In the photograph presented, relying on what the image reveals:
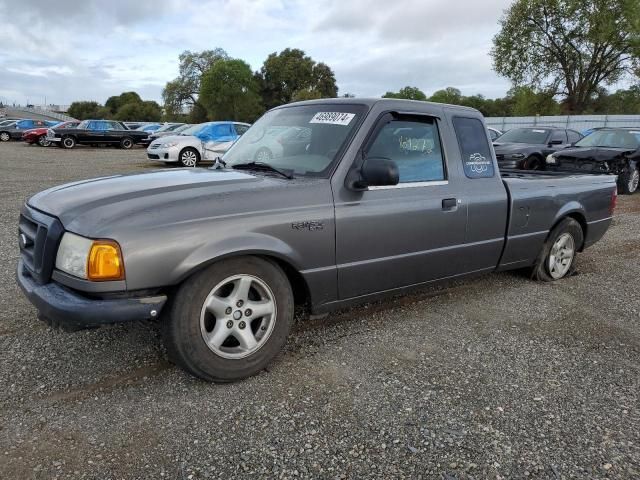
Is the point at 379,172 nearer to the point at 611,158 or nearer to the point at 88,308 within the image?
the point at 88,308

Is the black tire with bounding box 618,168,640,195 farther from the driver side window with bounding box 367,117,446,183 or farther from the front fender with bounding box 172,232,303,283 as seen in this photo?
→ the front fender with bounding box 172,232,303,283

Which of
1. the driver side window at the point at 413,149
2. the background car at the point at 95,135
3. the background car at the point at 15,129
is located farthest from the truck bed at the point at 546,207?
the background car at the point at 15,129

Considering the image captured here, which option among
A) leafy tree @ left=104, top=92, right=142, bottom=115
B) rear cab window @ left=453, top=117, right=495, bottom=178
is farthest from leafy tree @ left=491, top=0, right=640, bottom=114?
leafy tree @ left=104, top=92, right=142, bottom=115

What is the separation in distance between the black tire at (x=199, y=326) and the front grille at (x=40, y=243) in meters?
0.72

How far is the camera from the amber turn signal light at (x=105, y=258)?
2537 mm

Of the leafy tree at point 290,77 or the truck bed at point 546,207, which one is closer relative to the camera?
the truck bed at point 546,207

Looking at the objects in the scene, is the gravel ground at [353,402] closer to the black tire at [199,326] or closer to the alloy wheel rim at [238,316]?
the black tire at [199,326]

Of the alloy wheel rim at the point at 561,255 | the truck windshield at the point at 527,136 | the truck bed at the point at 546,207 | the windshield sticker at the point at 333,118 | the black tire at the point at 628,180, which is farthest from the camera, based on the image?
the truck windshield at the point at 527,136

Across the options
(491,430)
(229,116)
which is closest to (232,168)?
(491,430)

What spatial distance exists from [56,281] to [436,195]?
2623 millimetres

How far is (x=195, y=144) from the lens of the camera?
620 inches

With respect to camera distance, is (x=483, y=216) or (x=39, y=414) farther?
(x=483, y=216)

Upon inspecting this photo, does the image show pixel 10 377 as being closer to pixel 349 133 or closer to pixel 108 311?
pixel 108 311

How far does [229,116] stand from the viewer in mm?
67812
